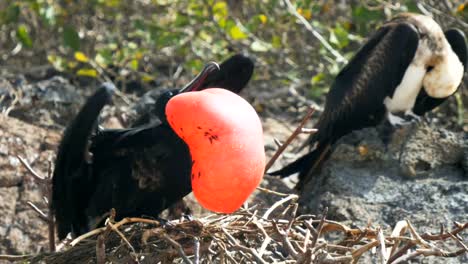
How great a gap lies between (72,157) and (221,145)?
2.71 feet

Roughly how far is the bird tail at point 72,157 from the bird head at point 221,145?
0.56 meters

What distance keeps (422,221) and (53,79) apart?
2.35 metres

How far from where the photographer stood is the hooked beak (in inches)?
113

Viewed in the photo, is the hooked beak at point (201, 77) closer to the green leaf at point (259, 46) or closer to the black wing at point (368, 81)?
the black wing at point (368, 81)

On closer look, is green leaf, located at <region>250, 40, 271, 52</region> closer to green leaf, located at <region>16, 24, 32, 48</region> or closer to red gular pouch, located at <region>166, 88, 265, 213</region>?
green leaf, located at <region>16, 24, 32, 48</region>

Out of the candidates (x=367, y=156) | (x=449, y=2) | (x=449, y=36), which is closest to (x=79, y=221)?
(x=367, y=156)

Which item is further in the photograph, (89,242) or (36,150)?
(36,150)

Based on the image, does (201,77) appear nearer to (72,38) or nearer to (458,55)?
(458,55)

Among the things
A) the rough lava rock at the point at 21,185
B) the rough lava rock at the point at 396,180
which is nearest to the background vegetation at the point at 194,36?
the rough lava rock at the point at 21,185

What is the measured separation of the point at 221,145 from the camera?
231cm

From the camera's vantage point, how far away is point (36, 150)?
4.06 meters

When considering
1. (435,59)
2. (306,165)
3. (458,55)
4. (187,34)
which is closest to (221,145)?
(306,165)

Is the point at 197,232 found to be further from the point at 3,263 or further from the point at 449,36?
the point at 449,36

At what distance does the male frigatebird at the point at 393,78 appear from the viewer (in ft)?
14.3
